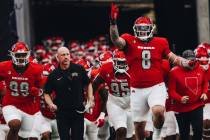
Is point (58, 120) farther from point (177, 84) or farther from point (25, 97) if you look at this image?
point (177, 84)

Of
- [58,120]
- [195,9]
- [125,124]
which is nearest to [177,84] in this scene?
[125,124]

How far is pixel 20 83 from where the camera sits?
17.0 m

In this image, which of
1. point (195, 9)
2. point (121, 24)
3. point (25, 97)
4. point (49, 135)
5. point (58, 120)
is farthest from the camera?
point (121, 24)

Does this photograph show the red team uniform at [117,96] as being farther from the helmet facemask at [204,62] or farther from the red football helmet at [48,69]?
the helmet facemask at [204,62]

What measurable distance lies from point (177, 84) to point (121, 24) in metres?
16.0

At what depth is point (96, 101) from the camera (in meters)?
18.9

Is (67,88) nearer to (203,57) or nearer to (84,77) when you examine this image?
(84,77)

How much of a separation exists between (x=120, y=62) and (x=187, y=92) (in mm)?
1417

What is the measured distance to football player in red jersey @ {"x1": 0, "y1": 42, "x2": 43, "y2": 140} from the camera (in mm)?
17016

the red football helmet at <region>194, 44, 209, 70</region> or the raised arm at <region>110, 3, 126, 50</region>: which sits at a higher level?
the raised arm at <region>110, 3, 126, 50</region>

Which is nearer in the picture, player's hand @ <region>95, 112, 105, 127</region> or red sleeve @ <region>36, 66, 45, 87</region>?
red sleeve @ <region>36, 66, 45, 87</region>

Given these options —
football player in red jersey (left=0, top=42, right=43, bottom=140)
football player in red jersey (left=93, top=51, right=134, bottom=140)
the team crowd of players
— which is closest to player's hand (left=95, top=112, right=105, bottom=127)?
the team crowd of players

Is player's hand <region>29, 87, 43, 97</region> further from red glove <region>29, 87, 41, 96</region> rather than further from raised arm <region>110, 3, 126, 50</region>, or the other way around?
raised arm <region>110, 3, 126, 50</region>

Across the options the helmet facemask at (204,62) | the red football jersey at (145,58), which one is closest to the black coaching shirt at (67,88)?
the red football jersey at (145,58)
